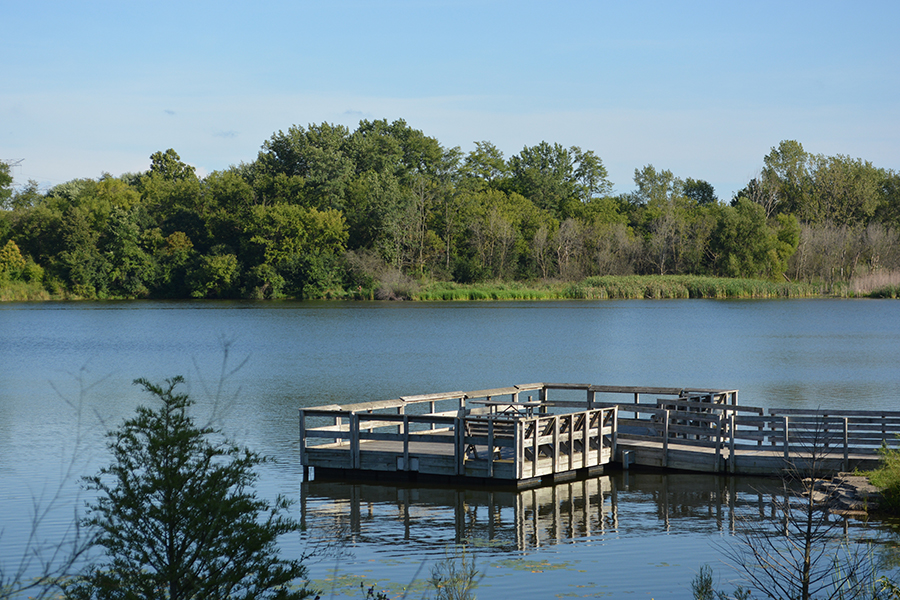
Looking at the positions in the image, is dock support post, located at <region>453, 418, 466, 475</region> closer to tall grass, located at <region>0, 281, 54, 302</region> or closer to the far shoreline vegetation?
the far shoreline vegetation

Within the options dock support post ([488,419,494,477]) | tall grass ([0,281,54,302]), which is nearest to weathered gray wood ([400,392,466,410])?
dock support post ([488,419,494,477])

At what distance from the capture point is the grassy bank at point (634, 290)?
81562 mm

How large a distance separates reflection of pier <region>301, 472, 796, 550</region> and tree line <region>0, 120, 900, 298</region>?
6980 centimetres

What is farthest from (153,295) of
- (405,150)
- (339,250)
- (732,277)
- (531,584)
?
(531,584)

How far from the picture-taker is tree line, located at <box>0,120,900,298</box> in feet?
286

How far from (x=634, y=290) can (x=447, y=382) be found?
182 ft

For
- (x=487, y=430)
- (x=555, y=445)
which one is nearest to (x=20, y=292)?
(x=487, y=430)

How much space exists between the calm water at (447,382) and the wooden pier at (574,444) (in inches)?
16.8

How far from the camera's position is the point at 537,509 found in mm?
13758

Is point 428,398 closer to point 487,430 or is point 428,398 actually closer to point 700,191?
point 487,430

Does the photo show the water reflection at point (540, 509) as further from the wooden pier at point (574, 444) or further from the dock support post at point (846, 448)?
the dock support post at point (846, 448)

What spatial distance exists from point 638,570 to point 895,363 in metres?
27.0

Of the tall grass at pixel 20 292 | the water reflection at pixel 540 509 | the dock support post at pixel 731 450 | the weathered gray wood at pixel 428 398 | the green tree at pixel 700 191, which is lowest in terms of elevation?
the water reflection at pixel 540 509

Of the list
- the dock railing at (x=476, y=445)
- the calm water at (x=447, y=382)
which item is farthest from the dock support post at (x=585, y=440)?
the calm water at (x=447, y=382)
